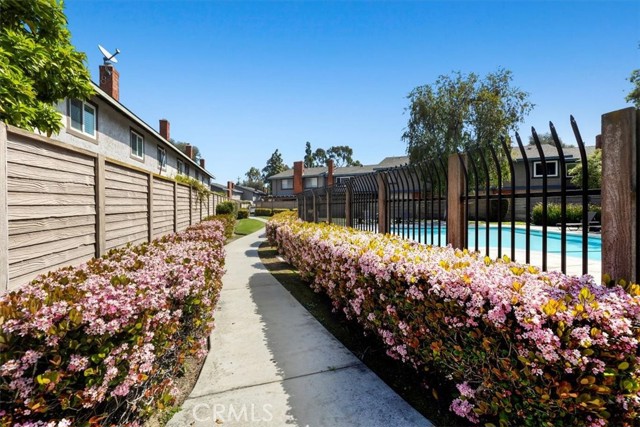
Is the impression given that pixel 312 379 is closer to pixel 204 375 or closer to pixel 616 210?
pixel 204 375

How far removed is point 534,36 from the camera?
927 cm

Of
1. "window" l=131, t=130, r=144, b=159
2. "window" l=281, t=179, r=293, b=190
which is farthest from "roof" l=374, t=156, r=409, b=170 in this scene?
"window" l=131, t=130, r=144, b=159

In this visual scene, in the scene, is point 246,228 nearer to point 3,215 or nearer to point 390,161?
point 3,215

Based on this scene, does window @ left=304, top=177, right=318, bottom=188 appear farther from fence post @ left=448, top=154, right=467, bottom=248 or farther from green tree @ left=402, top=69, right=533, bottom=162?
fence post @ left=448, top=154, right=467, bottom=248

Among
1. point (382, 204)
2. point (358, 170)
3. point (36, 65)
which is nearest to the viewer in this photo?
point (36, 65)

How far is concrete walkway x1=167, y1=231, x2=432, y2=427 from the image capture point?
2529 mm

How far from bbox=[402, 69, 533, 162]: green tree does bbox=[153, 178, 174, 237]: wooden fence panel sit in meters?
20.9

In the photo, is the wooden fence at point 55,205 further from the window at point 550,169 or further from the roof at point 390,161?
the roof at point 390,161

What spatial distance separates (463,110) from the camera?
2362cm

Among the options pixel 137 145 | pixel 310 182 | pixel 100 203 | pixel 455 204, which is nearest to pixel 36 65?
pixel 100 203

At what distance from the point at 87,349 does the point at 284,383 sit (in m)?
1.91

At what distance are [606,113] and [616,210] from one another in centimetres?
78

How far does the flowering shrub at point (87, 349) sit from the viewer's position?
162 centimetres

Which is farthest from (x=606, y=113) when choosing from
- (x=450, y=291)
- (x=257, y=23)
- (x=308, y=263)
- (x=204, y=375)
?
(x=257, y=23)
